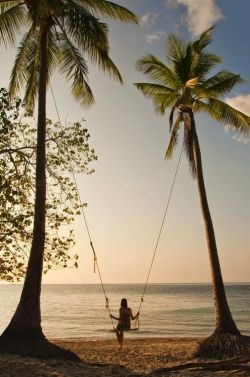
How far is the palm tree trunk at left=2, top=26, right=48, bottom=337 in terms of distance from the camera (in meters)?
13.7

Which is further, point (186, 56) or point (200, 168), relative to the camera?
point (186, 56)

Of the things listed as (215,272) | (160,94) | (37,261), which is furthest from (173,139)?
(37,261)

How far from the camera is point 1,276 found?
17.1 m

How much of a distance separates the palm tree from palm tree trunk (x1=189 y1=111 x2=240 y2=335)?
505 cm

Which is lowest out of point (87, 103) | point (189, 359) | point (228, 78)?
point (189, 359)

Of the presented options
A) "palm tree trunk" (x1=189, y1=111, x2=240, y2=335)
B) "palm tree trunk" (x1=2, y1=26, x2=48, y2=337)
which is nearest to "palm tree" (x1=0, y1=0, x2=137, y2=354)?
"palm tree trunk" (x1=2, y1=26, x2=48, y2=337)

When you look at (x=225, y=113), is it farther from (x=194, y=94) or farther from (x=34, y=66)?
(x=34, y=66)

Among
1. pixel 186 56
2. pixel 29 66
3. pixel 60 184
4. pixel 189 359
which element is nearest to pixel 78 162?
pixel 60 184

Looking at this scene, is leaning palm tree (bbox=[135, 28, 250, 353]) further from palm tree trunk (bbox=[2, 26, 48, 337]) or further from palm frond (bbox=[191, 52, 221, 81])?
palm tree trunk (bbox=[2, 26, 48, 337])

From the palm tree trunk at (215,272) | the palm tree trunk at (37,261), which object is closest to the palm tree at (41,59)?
the palm tree trunk at (37,261)

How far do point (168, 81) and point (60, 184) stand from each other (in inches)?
263

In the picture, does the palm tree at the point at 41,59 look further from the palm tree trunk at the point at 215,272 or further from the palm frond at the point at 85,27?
the palm tree trunk at the point at 215,272

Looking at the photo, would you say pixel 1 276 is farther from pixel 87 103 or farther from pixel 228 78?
pixel 228 78

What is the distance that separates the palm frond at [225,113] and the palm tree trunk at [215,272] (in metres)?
1.68
